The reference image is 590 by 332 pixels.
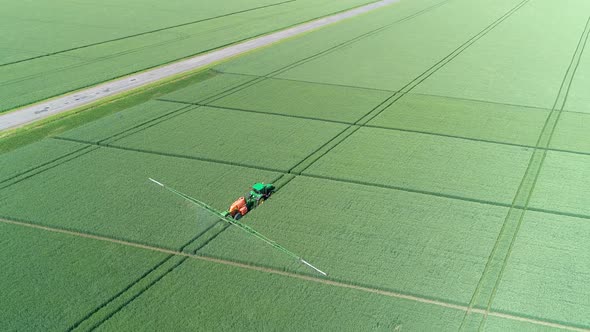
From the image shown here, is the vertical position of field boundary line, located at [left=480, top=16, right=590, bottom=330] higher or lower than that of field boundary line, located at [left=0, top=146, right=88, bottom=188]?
lower

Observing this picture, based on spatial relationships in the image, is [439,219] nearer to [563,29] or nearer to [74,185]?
[74,185]

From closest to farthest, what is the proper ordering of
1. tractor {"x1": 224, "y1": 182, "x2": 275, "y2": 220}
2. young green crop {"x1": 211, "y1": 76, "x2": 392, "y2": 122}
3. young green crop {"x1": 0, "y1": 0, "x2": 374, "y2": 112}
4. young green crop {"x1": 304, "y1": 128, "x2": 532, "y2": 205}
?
1. tractor {"x1": 224, "y1": 182, "x2": 275, "y2": 220}
2. young green crop {"x1": 304, "y1": 128, "x2": 532, "y2": 205}
3. young green crop {"x1": 211, "y1": 76, "x2": 392, "y2": 122}
4. young green crop {"x1": 0, "y1": 0, "x2": 374, "y2": 112}

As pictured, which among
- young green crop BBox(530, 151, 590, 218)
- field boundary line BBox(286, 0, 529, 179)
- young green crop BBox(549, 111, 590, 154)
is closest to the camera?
young green crop BBox(530, 151, 590, 218)

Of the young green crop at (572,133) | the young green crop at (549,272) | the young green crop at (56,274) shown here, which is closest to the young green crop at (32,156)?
the young green crop at (56,274)

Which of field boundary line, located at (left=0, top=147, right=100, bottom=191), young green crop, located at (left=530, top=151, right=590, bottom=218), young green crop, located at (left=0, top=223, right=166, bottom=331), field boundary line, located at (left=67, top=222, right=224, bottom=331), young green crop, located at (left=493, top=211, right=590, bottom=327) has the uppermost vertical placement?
field boundary line, located at (left=0, top=147, right=100, bottom=191)

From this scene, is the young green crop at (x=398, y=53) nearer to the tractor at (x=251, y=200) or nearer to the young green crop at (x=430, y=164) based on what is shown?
the young green crop at (x=430, y=164)

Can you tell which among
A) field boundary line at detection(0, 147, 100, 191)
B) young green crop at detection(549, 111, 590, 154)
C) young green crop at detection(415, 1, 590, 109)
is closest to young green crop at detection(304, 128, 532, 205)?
young green crop at detection(549, 111, 590, 154)

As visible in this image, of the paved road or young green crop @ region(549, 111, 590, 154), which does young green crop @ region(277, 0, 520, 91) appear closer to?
the paved road
